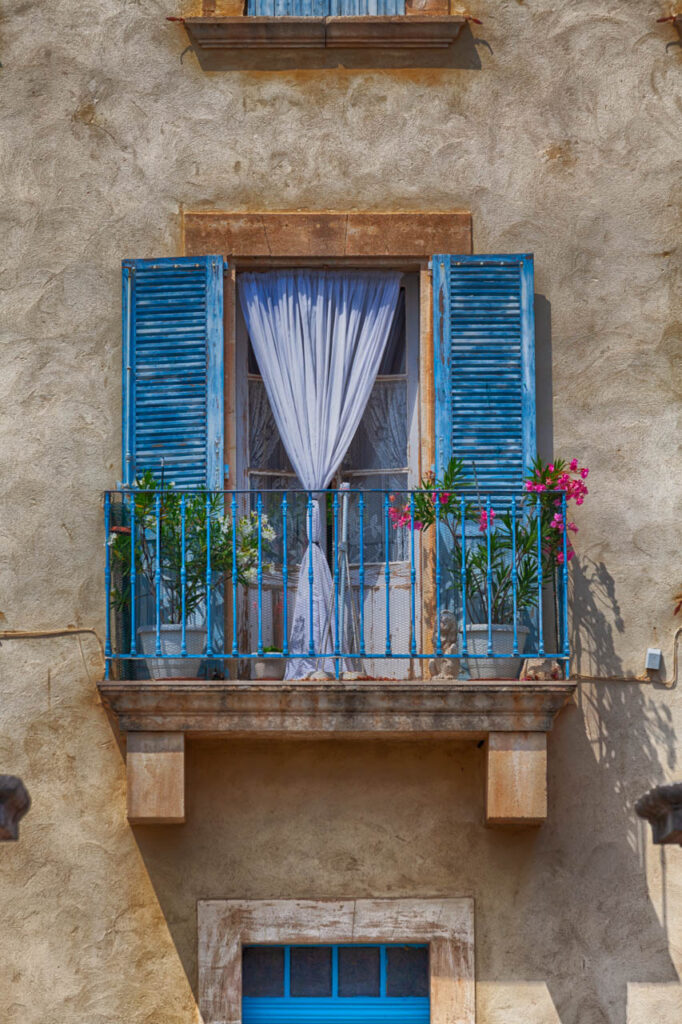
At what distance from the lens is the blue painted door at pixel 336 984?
9234 mm

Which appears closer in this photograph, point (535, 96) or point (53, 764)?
point (53, 764)

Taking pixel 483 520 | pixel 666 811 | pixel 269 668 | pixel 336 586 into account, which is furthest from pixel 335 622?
pixel 666 811

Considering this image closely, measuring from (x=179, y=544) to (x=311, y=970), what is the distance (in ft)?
6.86

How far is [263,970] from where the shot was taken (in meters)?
9.30

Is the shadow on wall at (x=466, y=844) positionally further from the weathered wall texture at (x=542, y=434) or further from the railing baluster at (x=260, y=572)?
the railing baluster at (x=260, y=572)

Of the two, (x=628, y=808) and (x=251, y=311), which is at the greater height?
(x=251, y=311)

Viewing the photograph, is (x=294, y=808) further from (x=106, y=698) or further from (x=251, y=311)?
(x=251, y=311)

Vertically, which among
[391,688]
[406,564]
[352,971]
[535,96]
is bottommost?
[352,971]

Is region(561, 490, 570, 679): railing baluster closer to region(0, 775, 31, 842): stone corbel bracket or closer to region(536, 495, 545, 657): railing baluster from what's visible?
region(536, 495, 545, 657): railing baluster

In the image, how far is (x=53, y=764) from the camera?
9406mm

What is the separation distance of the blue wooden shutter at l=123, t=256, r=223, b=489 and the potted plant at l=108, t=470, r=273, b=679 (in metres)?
0.21

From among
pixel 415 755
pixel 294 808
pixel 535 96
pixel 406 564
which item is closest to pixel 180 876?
pixel 294 808

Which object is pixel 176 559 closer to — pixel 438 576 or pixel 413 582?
pixel 413 582

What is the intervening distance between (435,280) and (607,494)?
1358 millimetres
